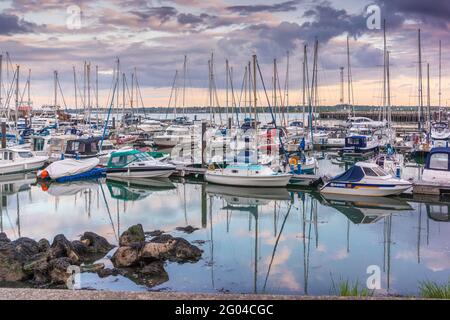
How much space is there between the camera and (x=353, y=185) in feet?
83.8

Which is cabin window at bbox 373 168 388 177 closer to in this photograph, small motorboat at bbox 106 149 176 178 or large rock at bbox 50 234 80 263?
small motorboat at bbox 106 149 176 178

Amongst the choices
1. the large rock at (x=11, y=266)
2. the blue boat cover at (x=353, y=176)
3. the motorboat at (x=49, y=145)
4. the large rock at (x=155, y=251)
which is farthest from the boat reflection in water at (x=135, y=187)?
the large rock at (x=11, y=266)

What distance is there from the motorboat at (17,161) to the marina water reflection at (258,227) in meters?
2.30

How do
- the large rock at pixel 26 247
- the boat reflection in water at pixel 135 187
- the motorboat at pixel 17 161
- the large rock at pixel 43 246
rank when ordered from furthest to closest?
1. the motorboat at pixel 17 161
2. the boat reflection in water at pixel 135 187
3. the large rock at pixel 43 246
4. the large rock at pixel 26 247

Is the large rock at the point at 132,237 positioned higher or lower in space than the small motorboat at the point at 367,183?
lower

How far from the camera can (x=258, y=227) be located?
1975cm

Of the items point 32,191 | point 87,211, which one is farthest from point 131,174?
point 87,211

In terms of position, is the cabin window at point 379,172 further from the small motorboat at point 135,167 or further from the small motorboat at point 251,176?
the small motorboat at point 135,167

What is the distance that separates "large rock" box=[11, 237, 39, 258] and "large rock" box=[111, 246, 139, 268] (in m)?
2.52

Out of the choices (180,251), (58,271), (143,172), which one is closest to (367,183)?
(180,251)

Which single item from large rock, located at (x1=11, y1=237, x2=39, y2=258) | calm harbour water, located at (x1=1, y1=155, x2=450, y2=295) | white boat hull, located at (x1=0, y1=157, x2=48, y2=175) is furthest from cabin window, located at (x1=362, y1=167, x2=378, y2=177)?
white boat hull, located at (x1=0, y1=157, x2=48, y2=175)

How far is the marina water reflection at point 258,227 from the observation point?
532 inches

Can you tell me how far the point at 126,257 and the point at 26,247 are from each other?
3.13 metres

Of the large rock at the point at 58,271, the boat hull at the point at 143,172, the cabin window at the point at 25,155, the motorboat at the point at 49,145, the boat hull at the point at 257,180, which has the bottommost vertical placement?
the large rock at the point at 58,271
